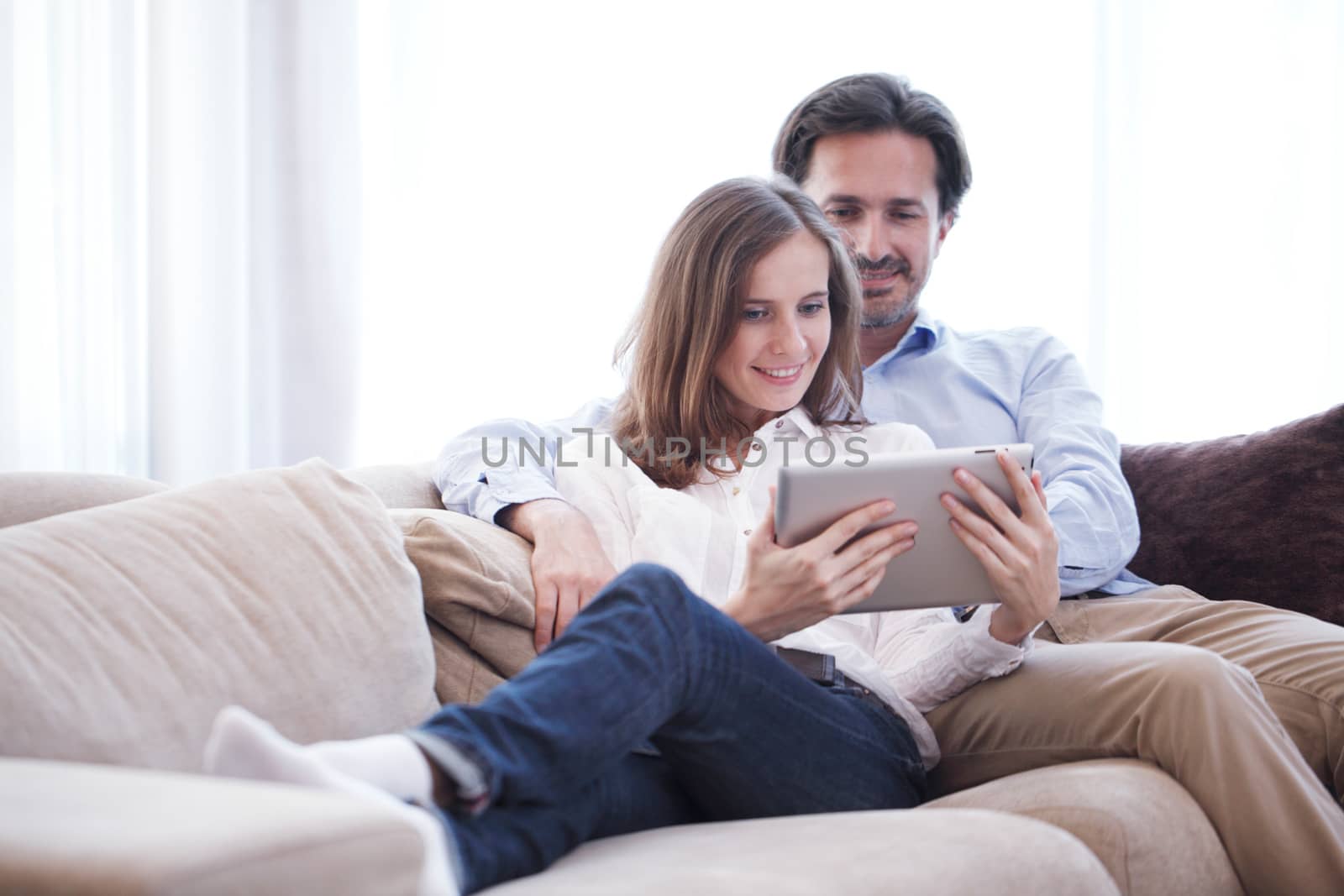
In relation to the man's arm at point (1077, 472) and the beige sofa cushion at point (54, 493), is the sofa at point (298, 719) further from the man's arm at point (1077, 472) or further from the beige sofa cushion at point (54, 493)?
the man's arm at point (1077, 472)

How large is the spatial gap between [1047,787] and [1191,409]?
209cm

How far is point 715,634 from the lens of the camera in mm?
1185

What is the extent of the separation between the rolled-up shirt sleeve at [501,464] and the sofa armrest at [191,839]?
94cm

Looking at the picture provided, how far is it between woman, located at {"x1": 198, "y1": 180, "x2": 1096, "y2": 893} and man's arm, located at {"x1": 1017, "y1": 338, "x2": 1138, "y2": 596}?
0.35 meters

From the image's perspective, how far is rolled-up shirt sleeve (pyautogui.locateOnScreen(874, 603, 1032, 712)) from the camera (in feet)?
4.90

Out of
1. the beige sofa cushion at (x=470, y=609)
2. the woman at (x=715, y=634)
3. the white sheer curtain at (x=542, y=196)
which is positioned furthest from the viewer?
the white sheer curtain at (x=542, y=196)

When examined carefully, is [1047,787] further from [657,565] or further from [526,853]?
[526,853]

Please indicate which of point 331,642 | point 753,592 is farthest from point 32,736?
point 753,592

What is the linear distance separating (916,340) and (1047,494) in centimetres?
57

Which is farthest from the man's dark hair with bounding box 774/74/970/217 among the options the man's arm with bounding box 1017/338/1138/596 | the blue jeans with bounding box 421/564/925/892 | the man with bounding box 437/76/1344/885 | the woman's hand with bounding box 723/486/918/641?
the blue jeans with bounding box 421/564/925/892

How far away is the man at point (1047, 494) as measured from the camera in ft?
4.75

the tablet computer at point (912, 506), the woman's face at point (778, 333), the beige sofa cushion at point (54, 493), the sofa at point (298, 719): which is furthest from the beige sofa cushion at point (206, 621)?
the woman's face at point (778, 333)

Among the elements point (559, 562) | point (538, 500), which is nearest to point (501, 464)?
point (538, 500)

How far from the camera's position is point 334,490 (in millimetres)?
1404
